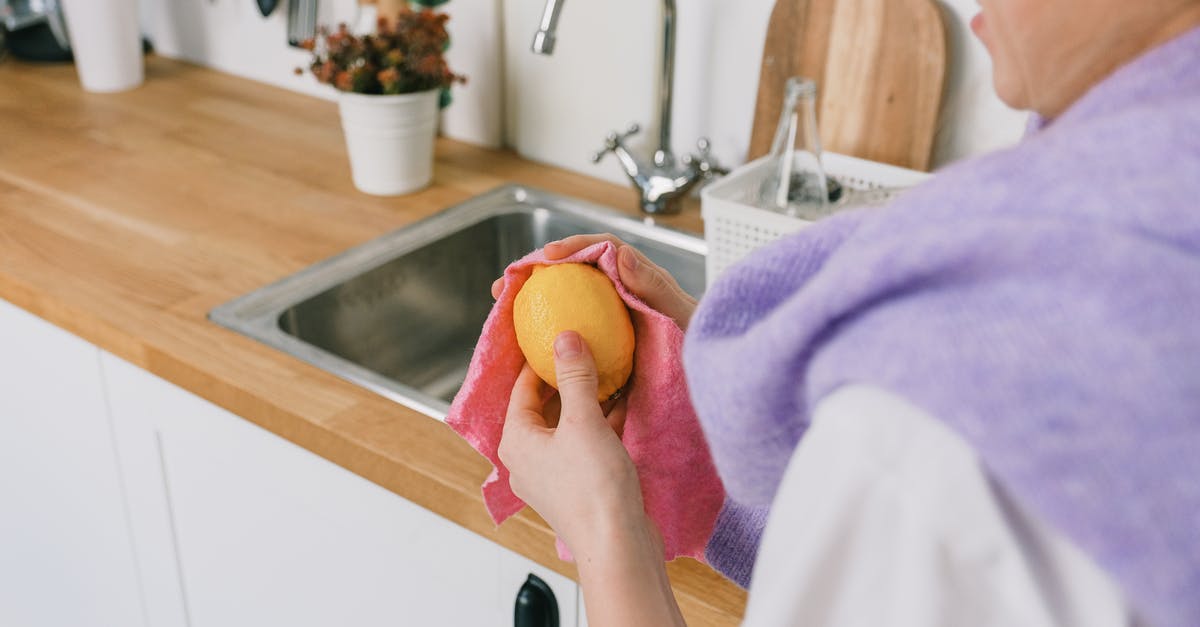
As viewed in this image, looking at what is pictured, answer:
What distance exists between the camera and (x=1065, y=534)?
15.0 inches

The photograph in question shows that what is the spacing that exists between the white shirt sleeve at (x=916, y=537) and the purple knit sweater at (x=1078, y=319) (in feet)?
0.04

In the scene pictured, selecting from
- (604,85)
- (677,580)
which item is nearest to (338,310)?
(604,85)

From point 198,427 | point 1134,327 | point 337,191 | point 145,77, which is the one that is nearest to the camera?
point 1134,327

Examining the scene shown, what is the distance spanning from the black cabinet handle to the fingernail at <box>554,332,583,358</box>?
0.25 meters

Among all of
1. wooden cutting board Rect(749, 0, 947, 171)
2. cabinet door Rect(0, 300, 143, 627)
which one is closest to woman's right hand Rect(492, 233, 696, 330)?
wooden cutting board Rect(749, 0, 947, 171)

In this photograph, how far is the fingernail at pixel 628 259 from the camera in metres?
0.77

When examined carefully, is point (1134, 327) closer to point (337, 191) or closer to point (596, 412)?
point (596, 412)

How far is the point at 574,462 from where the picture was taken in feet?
2.23

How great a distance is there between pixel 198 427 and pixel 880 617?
843mm

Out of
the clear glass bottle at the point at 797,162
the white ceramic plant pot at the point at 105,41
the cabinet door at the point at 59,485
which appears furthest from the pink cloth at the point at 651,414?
the white ceramic plant pot at the point at 105,41

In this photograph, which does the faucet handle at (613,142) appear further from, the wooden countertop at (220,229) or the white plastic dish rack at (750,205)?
the white plastic dish rack at (750,205)

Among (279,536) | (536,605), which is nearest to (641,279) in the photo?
(536,605)

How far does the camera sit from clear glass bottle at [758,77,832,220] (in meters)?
1.18

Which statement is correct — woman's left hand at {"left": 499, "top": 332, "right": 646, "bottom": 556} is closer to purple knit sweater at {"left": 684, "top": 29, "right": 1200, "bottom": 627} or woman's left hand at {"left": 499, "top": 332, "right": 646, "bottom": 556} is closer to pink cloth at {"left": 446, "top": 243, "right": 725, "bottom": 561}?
pink cloth at {"left": 446, "top": 243, "right": 725, "bottom": 561}
